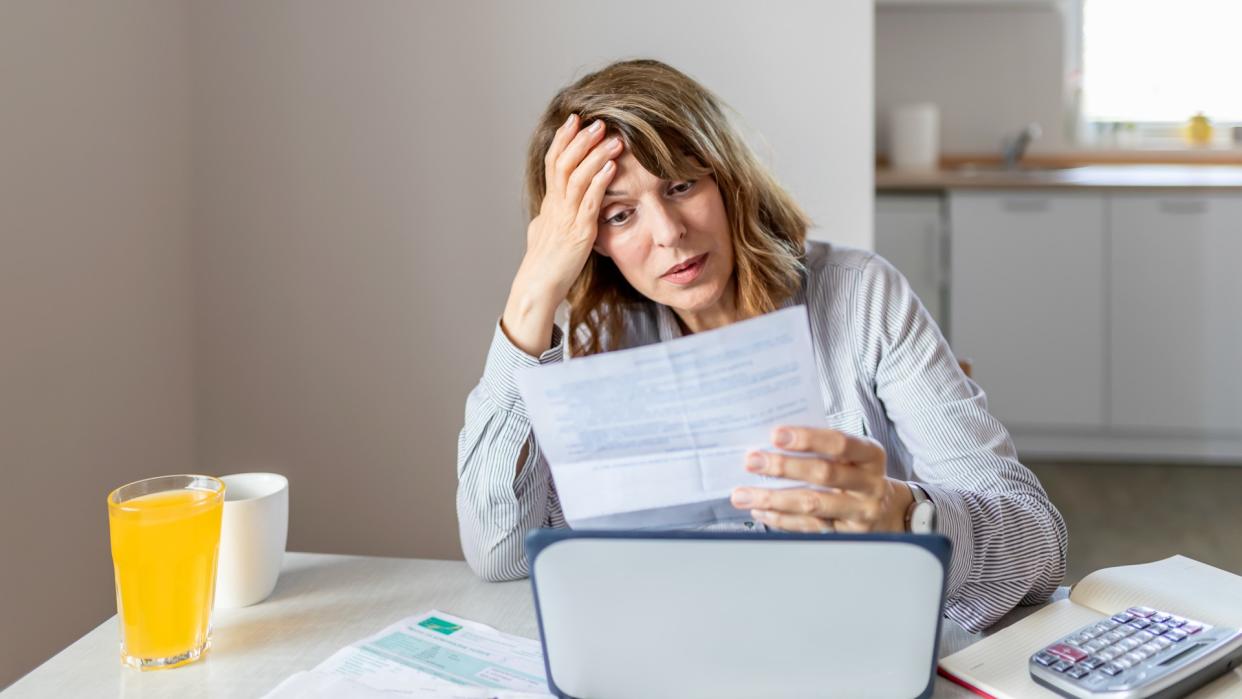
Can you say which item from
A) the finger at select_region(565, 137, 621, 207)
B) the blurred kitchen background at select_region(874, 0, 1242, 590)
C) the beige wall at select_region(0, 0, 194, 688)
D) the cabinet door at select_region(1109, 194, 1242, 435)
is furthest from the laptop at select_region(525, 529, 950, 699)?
the cabinet door at select_region(1109, 194, 1242, 435)

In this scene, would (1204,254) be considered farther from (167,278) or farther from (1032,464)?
(167,278)

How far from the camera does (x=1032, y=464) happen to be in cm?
368

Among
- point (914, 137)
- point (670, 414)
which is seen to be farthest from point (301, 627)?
point (914, 137)

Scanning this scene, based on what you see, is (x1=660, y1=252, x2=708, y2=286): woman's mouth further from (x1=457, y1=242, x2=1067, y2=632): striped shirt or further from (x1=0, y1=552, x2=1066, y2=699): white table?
(x1=0, y1=552, x2=1066, y2=699): white table

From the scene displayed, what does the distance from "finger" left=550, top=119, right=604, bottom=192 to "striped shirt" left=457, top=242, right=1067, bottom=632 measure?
6.6 inches

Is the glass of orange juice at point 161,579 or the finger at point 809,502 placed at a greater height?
the finger at point 809,502

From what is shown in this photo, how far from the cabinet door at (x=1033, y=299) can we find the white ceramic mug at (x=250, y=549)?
9.52 feet

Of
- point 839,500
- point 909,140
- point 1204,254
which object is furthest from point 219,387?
point 1204,254

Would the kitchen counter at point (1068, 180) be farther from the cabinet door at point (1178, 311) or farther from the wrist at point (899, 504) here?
the wrist at point (899, 504)

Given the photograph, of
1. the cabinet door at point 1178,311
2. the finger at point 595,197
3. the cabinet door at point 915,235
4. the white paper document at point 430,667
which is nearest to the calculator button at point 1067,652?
the white paper document at point 430,667

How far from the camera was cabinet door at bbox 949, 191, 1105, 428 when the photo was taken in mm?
3508

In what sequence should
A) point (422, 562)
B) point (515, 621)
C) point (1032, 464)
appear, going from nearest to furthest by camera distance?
point (515, 621), point (422, 562), point (1032, 464)

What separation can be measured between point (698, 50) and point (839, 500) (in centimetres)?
128

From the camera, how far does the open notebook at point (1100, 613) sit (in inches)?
31.7
